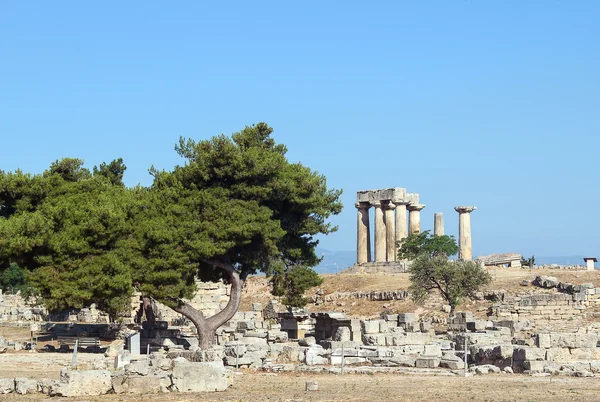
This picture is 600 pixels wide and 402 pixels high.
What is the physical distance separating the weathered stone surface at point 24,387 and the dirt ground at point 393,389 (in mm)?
293

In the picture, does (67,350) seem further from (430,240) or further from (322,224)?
(430,240)

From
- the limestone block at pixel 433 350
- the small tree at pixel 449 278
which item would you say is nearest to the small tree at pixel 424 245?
the small tree at pixel 449 278

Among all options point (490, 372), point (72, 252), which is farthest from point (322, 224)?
point (490, 372)

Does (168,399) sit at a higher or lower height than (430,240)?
lower

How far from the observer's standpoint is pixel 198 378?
69.6 feet

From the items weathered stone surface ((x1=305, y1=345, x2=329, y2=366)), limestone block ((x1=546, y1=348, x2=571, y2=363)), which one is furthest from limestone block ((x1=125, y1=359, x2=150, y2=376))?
limestone block ((x1=546, y1=348, x2=571, y2=363))

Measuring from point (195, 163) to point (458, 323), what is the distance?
40.5ft

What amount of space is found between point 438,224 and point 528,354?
175 ft

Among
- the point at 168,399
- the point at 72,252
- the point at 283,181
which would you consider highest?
the point at 283,181

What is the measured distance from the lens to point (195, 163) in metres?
35.1

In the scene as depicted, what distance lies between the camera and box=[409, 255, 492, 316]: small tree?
49.0 metres

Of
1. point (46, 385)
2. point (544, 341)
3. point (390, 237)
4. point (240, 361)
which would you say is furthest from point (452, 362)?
point (390, 237)

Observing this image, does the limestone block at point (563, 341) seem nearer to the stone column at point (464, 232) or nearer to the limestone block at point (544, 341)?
the limestone block at point (544, 341)

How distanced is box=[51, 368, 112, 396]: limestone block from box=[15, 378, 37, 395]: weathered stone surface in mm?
735
